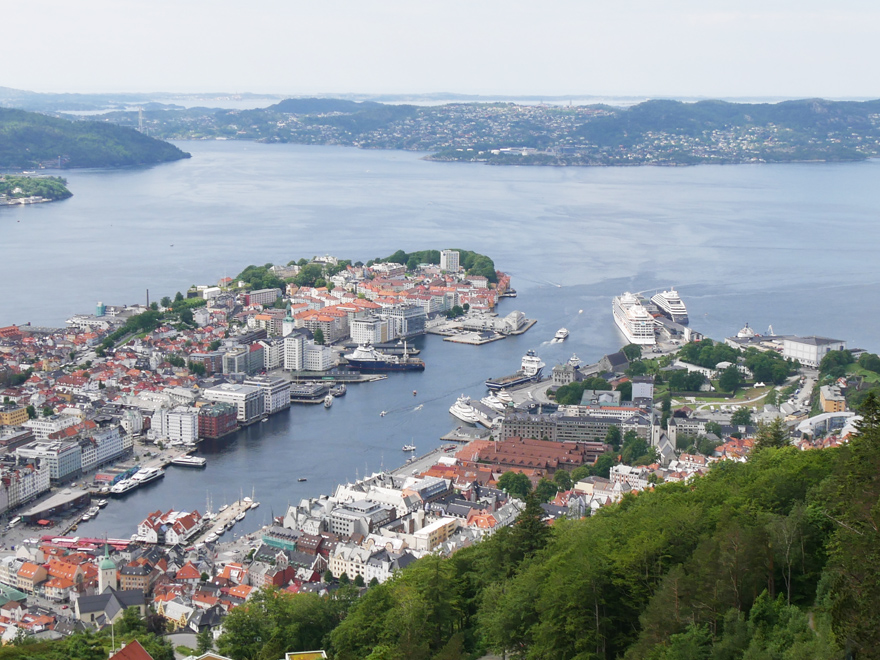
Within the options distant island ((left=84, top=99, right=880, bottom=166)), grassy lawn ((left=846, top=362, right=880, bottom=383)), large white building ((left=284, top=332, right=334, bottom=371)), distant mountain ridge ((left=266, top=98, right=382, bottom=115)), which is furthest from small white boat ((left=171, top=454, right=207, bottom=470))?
distant mountain ridge ((left=266, top=98, right=382, bottom=115))

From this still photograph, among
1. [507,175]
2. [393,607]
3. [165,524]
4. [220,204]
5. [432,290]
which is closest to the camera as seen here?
[393,607]

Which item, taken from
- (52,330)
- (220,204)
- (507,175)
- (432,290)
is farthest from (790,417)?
(507,175)

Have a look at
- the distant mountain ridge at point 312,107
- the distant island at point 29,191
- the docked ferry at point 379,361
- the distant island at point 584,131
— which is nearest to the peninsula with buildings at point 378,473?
the docked ferry at point 379,361

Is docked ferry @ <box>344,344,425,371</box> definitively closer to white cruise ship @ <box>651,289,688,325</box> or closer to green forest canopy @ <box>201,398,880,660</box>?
white cruise ship @ <box>651,289,688,325</box>

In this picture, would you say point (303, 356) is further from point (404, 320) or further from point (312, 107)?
point (312, 107)

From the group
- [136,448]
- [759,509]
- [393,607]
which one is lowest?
→ [136,448]

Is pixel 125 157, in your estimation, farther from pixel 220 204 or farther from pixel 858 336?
pixel 858 336

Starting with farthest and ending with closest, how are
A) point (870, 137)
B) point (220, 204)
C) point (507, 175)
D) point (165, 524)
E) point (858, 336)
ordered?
point (870, 137) → point (507, 175) → point (220, 204) → point (858, 336) → point (165, 524)

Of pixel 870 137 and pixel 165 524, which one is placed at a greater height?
pixel 870 137
